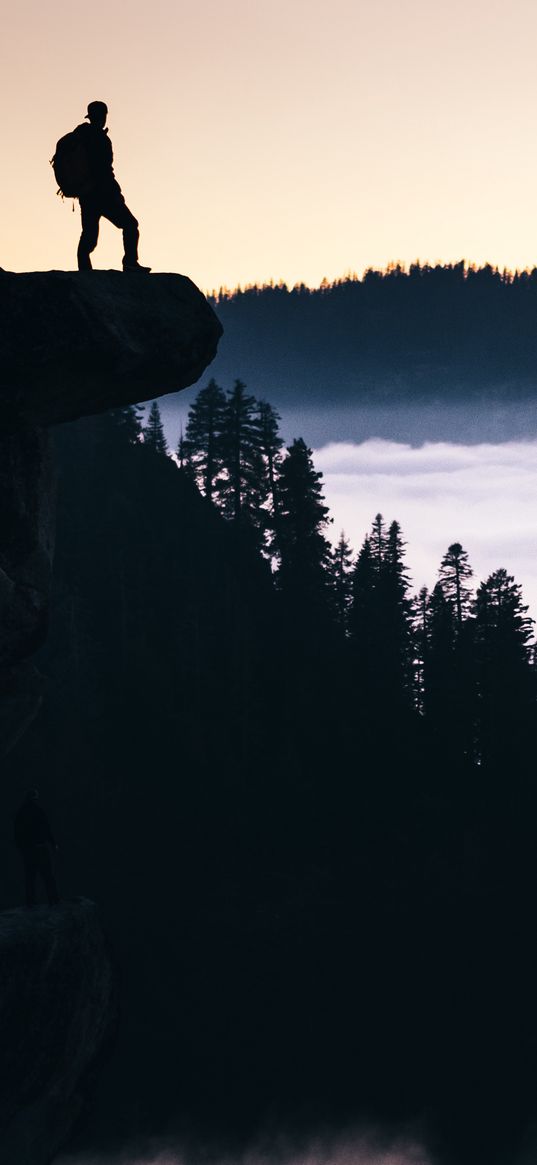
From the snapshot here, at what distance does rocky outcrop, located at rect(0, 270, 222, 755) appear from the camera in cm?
2130

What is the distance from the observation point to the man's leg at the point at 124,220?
22156 millimetres

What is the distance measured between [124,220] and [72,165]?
1.26 m

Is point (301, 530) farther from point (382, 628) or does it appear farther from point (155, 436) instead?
point (155, 436)

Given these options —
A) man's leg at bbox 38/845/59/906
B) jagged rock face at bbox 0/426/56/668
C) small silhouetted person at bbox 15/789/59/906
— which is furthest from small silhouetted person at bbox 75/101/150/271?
man's leg at bbox 38/845/59/906

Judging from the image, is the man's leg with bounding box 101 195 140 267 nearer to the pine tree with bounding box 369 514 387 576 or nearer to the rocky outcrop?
the rocky outcrop

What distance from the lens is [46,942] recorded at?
23.9 meters

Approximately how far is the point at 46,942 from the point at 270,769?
72.9 metres

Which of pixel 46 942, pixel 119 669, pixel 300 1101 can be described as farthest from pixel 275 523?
pixel 46 942

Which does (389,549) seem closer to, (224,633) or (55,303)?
(224,633)

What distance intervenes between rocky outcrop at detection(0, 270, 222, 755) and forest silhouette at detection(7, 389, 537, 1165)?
5206cm

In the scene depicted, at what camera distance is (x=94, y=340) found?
851 inches

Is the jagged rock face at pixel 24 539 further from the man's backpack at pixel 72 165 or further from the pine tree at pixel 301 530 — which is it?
the pine tree at pixel 301 530

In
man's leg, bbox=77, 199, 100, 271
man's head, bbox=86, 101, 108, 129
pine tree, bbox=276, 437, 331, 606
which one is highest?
pine tree, bbox=276, 437, 331, 606

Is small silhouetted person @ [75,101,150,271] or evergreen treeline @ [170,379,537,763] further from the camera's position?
evergreen treeline @ [170,379,537,763]
